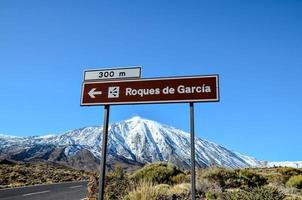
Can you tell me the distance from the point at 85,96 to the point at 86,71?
0.62m

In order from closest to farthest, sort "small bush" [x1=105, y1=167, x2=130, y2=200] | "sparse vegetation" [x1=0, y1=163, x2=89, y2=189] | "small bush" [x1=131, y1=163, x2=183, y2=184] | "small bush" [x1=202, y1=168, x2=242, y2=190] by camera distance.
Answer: "small bush" [x1=105, y1=167, x2=130, y2=200], "small bush" [x1=202, y1=168, x2=242, y2=190], "small bush" [x1=131, y1=163, x2=183, y2=184], "sparse vegetation" [x1=0, y1=163, x2=89, y2=189]

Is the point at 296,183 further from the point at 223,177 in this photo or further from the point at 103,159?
the point at 103,159

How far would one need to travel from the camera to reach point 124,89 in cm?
822

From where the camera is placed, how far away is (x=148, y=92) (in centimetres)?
805

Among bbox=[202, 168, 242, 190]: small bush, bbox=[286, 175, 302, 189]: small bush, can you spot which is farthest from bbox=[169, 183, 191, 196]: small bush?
bbox=[286, 175, 302, 189]: small bush

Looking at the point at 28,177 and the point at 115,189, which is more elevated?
the point at 115,189

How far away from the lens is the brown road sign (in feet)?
25.0

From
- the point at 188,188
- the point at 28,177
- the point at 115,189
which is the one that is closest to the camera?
the point at 188,188

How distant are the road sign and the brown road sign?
0.12 m

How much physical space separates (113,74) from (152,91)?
1029 mm

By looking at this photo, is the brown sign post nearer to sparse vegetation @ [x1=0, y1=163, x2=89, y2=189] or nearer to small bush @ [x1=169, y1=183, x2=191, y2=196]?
small bush @ [x1=169, y1=183, x2=191, y2=196]

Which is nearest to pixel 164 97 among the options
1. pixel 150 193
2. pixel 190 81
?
pixel 190 81

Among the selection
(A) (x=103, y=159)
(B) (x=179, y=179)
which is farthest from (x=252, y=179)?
(A) (x=103, y=159)

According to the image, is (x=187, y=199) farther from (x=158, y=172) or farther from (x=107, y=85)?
(x=158, y=172)
